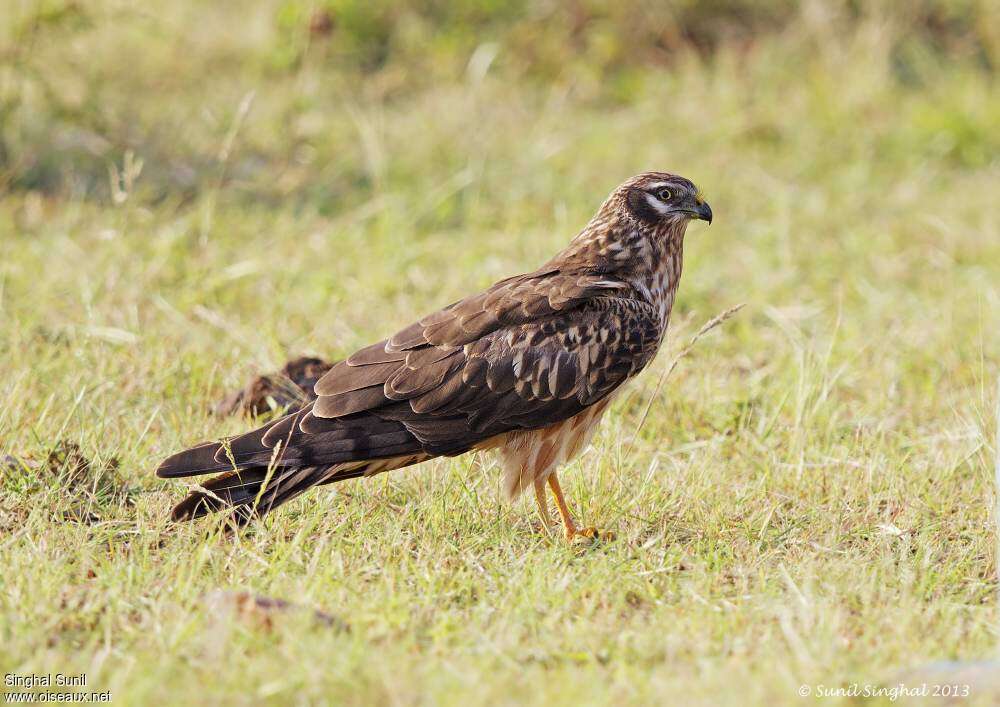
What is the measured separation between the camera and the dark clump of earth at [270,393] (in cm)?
549

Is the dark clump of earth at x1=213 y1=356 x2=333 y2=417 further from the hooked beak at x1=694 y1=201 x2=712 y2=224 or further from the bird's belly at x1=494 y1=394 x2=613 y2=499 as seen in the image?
the hooked beak at x1=694 y1=201 x2=712 y2=224

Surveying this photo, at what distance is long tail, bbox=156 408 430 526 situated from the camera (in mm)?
4207

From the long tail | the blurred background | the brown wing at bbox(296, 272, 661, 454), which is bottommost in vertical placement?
the long tail

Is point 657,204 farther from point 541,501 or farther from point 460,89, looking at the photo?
point 460,89

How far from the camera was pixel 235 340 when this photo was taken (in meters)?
6.24

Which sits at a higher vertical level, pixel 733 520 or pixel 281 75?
pixel 281 75

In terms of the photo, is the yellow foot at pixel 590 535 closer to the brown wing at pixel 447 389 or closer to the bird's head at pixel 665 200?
the brown wing at pixel 447 389

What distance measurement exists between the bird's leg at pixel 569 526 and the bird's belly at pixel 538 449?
0.07 metres

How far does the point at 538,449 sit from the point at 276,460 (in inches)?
38.8

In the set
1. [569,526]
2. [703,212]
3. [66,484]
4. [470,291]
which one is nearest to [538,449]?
[569,526]

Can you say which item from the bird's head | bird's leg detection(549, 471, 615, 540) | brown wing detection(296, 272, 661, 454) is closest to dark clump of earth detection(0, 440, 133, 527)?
brown wing detection(296, 272, 661, 454)

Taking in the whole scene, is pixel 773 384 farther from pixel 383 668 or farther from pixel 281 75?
pixel 281 75

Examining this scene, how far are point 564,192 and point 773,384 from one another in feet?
10.1

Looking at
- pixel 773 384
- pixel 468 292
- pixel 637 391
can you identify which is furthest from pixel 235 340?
pixel 773 384
